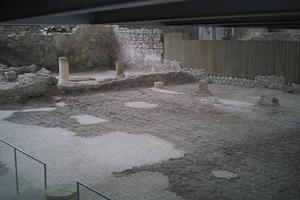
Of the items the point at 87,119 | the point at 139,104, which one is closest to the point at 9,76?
the point at 139,104

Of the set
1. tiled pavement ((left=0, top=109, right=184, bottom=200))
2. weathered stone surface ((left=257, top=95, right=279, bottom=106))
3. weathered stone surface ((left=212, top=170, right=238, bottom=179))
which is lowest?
weathered stone surface ((left=212, top=170, right=238, bottom=179))

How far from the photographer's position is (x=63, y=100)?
17.2 meters

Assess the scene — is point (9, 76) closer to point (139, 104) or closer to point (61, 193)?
point (139, 104)

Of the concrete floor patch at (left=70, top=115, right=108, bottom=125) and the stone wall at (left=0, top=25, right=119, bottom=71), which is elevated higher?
the stone wall at (left=0, top=25, right=119, bottom=71)

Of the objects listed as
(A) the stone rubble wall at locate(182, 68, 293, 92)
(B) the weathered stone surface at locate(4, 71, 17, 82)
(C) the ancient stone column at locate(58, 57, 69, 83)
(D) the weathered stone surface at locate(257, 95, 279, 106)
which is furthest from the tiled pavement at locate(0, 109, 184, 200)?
(A) the stone rubble wall at locate(182, 68, 293, 92)

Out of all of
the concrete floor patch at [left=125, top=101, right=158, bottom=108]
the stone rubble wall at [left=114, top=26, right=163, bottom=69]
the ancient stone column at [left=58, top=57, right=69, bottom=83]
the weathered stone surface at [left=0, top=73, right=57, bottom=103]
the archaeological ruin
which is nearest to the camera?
the archaeological ruin

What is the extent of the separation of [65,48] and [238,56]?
12.9 metres

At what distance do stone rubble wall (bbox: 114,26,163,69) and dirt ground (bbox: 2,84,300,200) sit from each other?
7.01 m

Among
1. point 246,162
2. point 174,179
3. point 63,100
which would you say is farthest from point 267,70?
point 174,179

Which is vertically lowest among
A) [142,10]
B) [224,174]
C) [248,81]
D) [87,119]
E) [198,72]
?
[224,174]

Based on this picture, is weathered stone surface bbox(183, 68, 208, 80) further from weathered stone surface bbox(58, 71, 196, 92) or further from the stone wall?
the stone wall

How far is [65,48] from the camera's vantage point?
89.9 ft

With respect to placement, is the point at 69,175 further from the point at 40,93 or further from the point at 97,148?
the point at 40,93

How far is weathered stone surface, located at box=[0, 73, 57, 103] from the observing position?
1609cm
